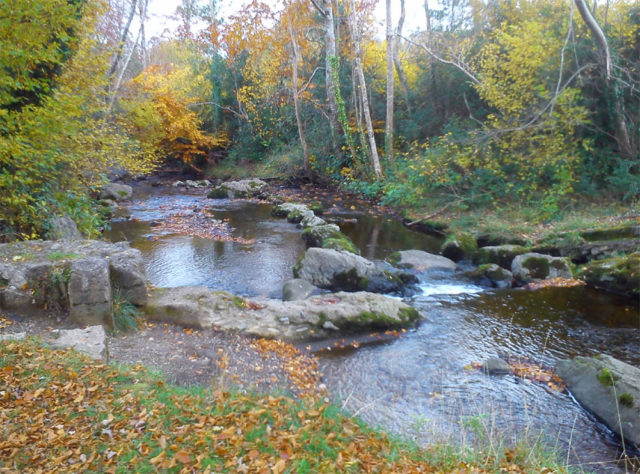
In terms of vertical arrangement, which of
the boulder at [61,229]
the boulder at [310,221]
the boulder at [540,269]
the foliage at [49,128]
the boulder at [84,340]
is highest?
the foliage at [49,128]

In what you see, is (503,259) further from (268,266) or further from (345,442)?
(345,442)

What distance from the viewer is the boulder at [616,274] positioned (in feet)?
33.8

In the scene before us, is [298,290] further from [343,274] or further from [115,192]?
[115,192]

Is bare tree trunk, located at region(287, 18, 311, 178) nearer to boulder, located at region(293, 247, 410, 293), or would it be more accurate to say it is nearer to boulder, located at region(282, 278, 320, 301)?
boulder, located at region(293, 247, 410, 293)

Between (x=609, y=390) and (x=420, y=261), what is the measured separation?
22.7ft

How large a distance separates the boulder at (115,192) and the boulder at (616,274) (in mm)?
21165

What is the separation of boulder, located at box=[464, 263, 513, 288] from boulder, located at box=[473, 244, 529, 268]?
1.03 metres

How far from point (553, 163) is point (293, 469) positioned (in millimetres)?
15489

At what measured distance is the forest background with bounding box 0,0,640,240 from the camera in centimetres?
895

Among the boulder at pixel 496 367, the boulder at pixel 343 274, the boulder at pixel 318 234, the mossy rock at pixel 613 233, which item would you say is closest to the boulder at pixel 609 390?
the boulder at pixel 496 367

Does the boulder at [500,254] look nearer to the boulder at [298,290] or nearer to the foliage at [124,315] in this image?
the boulder at [298,290]

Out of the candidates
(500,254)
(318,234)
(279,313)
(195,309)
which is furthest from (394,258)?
(195,309)

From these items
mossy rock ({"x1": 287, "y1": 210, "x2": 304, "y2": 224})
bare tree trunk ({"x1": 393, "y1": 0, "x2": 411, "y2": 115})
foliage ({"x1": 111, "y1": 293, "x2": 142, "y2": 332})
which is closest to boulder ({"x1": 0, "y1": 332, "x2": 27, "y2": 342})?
foliage ({"x1": 111, "y1": 293, "x2": 142, "y2": 332})

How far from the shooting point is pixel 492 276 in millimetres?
11477
